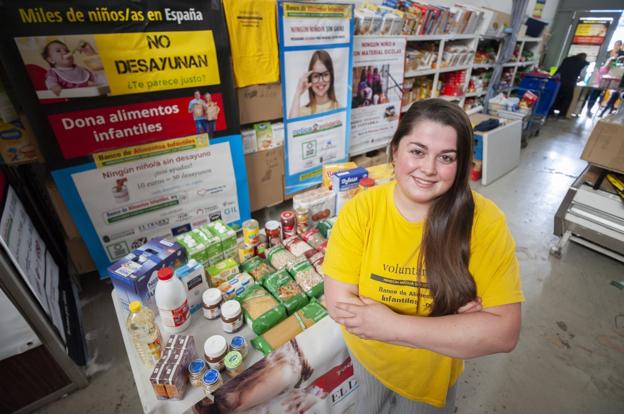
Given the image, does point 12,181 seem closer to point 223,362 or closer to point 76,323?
point 76,323

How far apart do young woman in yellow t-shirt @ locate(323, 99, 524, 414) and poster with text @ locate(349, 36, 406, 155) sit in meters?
2.49

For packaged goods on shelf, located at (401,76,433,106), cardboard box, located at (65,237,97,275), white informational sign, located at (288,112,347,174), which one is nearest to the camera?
cardboard box, located at (65,237,97,275)

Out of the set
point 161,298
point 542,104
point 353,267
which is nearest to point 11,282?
point 161,298

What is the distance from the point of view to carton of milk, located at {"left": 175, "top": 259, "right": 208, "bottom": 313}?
1.17 metres

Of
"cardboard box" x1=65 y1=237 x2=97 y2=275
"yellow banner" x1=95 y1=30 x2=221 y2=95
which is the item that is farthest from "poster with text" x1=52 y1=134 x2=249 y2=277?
"yellow banner" x1=95 y1=30 x2=221 y2=95

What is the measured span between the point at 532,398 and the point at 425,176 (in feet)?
5.73

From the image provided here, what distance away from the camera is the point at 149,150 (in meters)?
2.08

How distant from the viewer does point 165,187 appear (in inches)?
88.6

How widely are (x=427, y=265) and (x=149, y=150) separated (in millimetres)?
1969

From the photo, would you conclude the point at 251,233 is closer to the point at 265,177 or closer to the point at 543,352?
the point at 265,177

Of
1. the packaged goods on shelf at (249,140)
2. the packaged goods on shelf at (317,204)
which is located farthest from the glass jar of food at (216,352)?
the packaged goods on shelf at (249,140)

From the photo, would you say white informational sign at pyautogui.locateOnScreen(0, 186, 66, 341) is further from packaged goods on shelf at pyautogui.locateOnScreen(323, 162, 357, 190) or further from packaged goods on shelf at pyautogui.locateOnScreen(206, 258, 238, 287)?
packaged goods on shelf at pyautogui.locateOnScreen(323, 162, 357, 190)

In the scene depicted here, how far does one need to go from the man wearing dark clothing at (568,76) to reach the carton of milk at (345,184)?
7.49m

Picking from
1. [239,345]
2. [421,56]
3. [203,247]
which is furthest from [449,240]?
[421,56]
